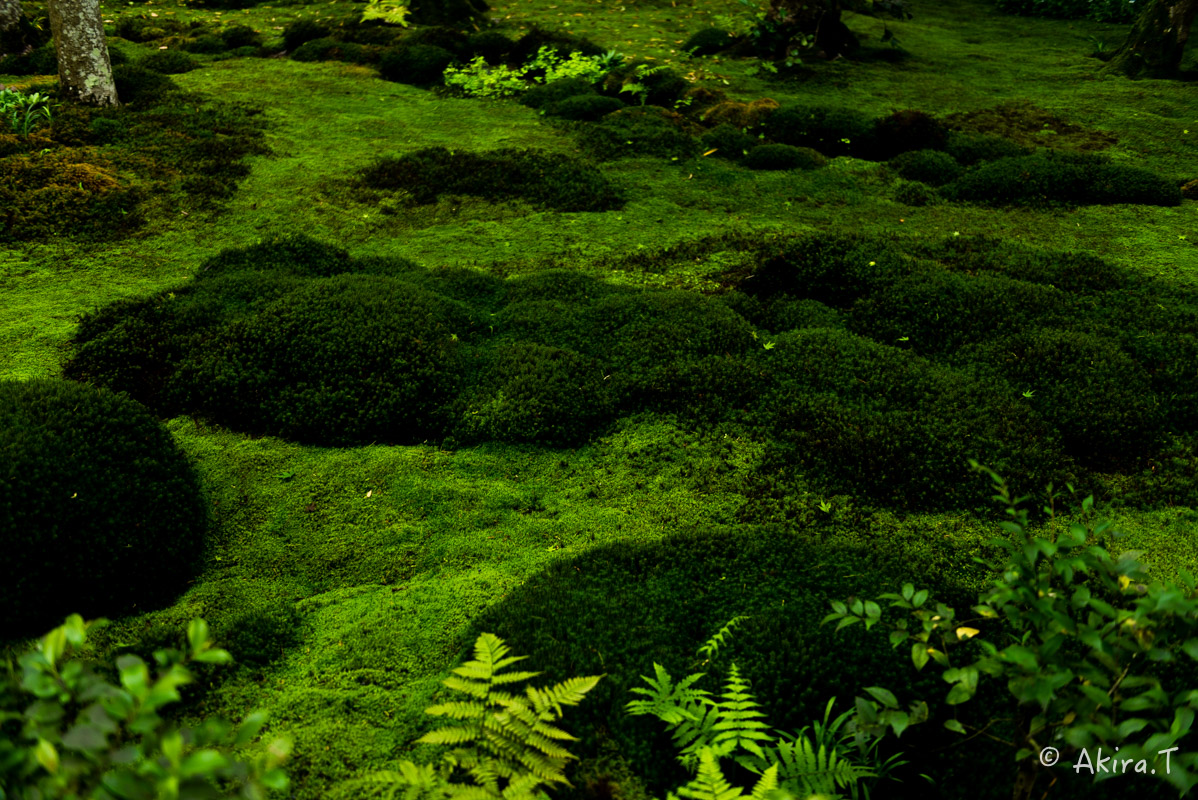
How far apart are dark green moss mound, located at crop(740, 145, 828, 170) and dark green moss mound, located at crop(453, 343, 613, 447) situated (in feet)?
14.1

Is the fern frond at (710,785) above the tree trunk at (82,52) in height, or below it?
below

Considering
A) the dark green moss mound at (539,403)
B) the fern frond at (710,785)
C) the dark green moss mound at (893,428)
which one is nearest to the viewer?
the fern frond at (710,785)

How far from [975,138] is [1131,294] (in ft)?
11.7

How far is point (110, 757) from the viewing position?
1.27m

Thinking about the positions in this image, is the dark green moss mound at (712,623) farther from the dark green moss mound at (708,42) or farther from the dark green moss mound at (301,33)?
the dark green moss mound at (301,33)

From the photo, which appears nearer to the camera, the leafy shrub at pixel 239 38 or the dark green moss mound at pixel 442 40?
the dark green moss mound at pixel 442 40

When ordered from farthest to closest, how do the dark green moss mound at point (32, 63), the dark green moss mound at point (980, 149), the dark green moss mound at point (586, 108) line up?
the dark green moss mound at point (32, 63), the dark green moss mound at point (586, 108), the dark green moss mound at point (980, 149)

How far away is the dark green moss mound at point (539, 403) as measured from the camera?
14.5 ft

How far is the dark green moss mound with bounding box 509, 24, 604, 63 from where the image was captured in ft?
37.4

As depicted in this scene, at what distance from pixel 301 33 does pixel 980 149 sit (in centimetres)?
1003

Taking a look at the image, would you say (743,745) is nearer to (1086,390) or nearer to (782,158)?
(1086,390)

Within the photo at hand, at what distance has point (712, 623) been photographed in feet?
9.99

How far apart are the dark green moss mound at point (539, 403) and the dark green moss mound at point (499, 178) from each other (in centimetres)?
291

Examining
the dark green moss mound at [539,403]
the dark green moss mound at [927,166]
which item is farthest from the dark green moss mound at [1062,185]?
the dark green moss mound at [539,403]
